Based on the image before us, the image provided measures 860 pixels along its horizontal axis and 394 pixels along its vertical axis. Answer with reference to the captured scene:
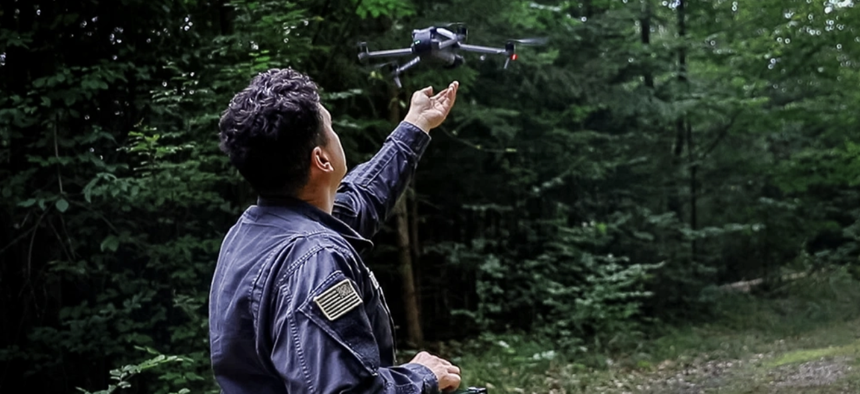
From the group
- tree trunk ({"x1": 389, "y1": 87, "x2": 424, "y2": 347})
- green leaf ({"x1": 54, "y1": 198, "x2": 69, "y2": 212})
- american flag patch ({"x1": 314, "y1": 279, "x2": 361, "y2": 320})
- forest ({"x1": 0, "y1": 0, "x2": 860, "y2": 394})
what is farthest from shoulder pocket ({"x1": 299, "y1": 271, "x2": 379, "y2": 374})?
tree trunk ({"x1": 389, "y1": 87, "x2": 424, "y2": 347})

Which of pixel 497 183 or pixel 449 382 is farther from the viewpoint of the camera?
pixel 497 183

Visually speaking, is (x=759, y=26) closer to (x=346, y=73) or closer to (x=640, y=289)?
(x=640, y=289)

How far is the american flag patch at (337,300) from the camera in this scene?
1.15m

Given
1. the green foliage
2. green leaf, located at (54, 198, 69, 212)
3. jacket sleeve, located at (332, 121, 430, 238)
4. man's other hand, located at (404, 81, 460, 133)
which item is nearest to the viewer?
jacket sleeve, located at (332, 121, 430, 238)

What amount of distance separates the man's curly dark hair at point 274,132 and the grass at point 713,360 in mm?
5087

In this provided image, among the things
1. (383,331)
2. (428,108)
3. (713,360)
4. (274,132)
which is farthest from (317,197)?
(713,360)

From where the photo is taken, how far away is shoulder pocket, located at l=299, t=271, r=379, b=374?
114 centimetres

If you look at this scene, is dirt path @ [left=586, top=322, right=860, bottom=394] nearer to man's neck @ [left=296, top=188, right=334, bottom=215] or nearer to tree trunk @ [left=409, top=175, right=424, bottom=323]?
tree trunk @ [left=409, top=175, right=424, bottom=323]

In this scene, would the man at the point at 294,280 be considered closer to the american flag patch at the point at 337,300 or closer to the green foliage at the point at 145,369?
the american flag patch at the point at 337,300

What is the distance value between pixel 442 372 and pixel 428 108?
0.98m

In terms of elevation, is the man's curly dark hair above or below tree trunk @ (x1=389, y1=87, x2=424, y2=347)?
above

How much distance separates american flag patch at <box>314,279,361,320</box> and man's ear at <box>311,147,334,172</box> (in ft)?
0.86

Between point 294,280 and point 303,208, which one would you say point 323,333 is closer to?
point 294,280

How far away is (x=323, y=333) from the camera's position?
3.74 ft
